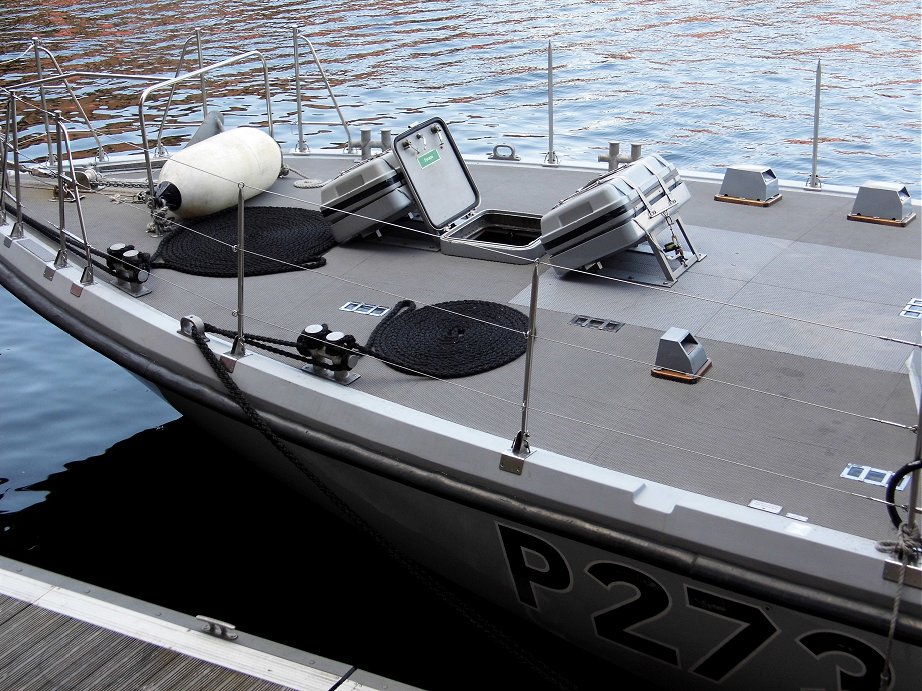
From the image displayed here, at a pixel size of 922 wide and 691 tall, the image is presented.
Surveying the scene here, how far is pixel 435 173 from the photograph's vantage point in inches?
229

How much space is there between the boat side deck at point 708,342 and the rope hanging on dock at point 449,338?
0.24ft

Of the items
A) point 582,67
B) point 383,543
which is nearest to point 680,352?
point 383,543

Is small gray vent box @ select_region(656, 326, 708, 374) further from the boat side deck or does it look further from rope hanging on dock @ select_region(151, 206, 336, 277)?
rope hanging on dock @ select_region(151, 206, 336, 277)

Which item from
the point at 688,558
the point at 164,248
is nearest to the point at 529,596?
the point at 688,558

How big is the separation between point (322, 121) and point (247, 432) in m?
9.31

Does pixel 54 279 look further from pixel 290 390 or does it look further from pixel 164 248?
pixel 290 390

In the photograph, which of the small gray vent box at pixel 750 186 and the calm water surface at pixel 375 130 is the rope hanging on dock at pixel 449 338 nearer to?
the calm water surface at pixel 375 130

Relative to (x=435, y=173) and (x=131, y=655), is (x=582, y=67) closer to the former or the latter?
(x=435, y=173)

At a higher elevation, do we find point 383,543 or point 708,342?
point 708,342

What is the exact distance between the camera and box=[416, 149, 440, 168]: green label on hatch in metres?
5.75

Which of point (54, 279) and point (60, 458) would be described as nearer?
point (54, 279)

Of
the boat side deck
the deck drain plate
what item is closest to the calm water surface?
the boat side deck

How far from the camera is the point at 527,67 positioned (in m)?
16.1

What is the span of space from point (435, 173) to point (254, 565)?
2377 millimetres
